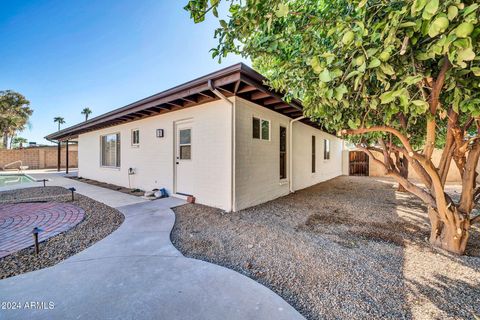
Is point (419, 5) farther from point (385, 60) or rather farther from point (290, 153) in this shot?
point (290, 153)

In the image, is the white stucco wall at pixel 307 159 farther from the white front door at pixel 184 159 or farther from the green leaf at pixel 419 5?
the green leaf at pixel 419 5

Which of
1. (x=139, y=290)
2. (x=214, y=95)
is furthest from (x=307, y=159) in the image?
(x=139, y=290)

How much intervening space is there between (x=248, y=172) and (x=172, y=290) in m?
3.48

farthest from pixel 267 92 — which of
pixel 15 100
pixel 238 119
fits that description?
pixel 15 100

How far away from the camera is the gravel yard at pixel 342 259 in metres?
1.80

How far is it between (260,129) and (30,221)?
17.9 feet

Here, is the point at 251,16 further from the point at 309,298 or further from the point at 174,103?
the point at 174,103

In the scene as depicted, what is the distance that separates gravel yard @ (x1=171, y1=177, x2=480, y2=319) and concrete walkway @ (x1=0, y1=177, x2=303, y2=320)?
0.90 ft

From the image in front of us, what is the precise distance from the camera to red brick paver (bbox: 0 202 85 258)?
2994 mm

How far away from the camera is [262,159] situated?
18.6 feet

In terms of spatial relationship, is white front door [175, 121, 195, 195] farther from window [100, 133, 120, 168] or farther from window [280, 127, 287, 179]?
window [100, 133, 120, 168]

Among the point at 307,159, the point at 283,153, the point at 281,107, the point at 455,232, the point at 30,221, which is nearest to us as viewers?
the point at 455,232

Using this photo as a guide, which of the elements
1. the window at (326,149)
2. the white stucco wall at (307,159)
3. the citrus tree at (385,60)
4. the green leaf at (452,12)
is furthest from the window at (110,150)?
the window at (326,149)

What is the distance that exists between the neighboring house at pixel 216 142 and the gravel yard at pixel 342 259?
3.10 feet
